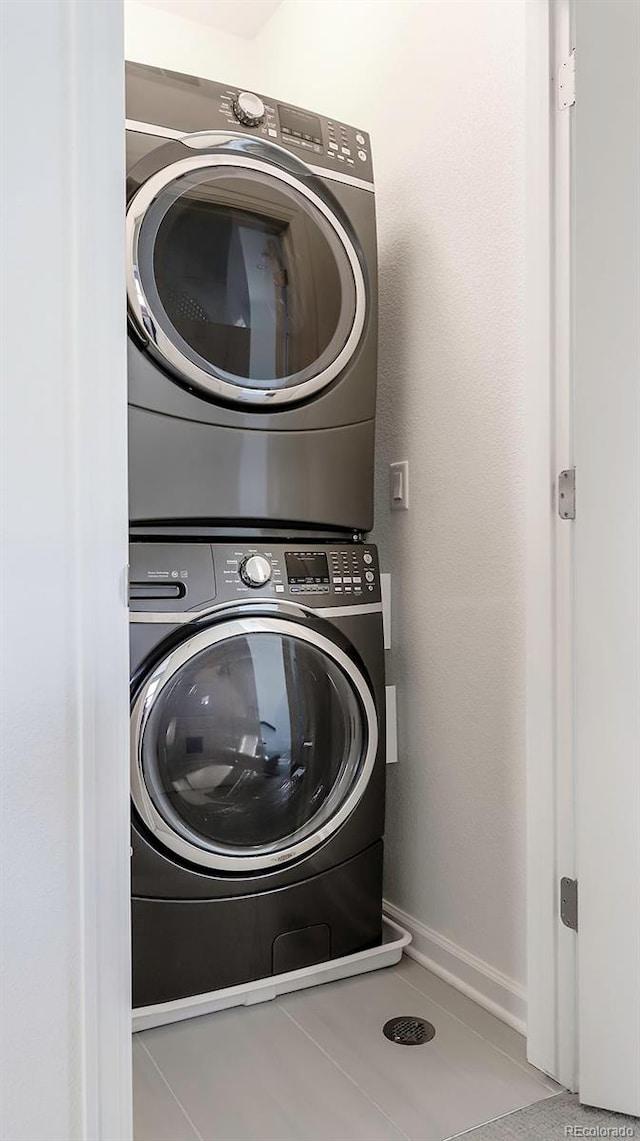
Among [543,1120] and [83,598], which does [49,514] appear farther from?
[543,1120]

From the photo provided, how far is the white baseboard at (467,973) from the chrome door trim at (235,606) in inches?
29.5

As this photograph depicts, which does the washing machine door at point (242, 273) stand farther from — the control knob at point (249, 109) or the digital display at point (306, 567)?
the digital display at point (306, 567)

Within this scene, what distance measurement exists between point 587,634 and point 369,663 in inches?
23.0

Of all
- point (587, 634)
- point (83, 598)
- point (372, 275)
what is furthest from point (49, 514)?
point (372, 275)

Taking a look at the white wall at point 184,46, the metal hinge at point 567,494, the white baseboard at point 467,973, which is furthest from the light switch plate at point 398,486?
the white wall at point 184,46

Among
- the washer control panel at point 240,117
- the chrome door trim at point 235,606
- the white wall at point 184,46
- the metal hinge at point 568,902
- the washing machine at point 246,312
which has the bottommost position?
the metal hinge at point 568,902

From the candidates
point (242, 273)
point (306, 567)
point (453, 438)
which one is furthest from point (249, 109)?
point (306, 567)

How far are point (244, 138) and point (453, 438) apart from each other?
76cm

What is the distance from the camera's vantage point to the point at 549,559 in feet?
4.81

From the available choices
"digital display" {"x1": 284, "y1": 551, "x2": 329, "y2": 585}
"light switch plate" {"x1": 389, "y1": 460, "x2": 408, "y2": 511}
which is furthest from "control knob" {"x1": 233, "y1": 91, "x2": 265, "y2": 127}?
"digital display" {"x1": 284, "y1": 551, "x2": 329, "y2": 585}

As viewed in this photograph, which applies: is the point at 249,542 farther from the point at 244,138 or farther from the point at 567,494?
the point at 244,138

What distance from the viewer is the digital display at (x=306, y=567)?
1.74 m

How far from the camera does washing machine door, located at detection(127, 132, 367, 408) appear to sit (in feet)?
5.24

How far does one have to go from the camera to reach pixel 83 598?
666 millimetres
